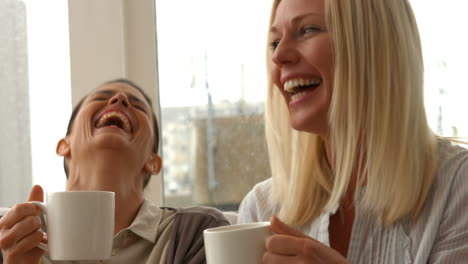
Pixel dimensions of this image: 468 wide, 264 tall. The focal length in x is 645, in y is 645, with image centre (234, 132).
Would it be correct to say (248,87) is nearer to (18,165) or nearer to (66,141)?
(66,141)

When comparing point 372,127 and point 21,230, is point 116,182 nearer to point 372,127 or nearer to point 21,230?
point 21,230

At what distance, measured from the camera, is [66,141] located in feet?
5.65

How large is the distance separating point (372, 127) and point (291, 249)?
1.34 ft

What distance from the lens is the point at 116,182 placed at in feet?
5.14

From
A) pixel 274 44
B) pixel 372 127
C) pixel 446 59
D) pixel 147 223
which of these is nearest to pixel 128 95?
pixel 147 223

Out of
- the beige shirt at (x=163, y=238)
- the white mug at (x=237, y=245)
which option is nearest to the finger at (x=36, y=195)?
the beige shirt at (x=163, y=238)

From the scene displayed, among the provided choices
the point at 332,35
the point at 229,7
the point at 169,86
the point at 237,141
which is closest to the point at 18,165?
the point at 169,86

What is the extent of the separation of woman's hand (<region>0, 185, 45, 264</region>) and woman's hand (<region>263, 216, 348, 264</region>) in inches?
19.2

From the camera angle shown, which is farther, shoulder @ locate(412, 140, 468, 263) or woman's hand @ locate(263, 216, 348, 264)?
shoulder @ locate(412, 140, 468, 263)

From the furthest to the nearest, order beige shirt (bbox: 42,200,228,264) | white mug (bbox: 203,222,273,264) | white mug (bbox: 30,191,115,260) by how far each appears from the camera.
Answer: beige shirt (bbox: 42,200,228,264) < white mug (bbox: 30,191,115,260) < white mug (bbox: 203,222,273,264)

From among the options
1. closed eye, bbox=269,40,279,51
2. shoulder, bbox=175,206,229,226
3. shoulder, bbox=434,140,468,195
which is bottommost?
shoulder, bbox=175,206,229,226

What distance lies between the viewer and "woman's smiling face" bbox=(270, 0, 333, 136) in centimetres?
127

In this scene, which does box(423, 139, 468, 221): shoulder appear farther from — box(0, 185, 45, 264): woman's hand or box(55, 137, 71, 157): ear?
box(55, 137, 71, 157): ear

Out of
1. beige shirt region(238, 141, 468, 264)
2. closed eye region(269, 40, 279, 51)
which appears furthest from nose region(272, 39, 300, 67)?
beige shirt region(238, 141, 468, 264)
